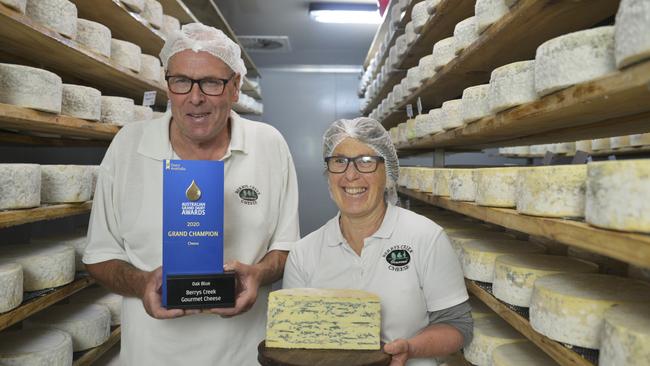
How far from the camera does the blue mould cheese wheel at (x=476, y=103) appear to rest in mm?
2008

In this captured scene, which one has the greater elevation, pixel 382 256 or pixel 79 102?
pixel 79 102

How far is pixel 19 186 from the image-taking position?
1.79m

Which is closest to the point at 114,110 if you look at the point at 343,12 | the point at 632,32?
the point at 632,32

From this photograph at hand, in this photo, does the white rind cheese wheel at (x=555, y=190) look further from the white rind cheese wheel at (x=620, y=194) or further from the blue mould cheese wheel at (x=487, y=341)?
the blue mould cheese wheel at (x=487, y=341)

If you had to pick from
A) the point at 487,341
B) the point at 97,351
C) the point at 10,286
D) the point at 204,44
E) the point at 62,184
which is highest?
the point at 204,44

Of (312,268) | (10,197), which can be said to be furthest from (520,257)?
(10,197)

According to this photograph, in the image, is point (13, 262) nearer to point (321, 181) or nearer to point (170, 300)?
point (170, 300)

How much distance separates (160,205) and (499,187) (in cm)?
122

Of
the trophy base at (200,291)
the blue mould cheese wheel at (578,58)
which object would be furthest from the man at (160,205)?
the blue mould cheese wheel at (578,58)

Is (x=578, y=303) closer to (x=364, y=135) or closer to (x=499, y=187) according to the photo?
(x=499, y=187)

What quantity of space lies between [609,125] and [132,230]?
1.84 meters

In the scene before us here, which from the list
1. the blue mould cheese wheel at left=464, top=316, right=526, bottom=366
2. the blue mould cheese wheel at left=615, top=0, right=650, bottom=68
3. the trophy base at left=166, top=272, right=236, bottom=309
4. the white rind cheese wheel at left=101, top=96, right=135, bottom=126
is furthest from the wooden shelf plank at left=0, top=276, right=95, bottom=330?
the blue mould cheese wheel at left=615, top=0, right=650, bottom=68

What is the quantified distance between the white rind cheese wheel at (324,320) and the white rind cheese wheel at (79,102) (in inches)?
61.4

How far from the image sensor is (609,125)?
6.06 ft
